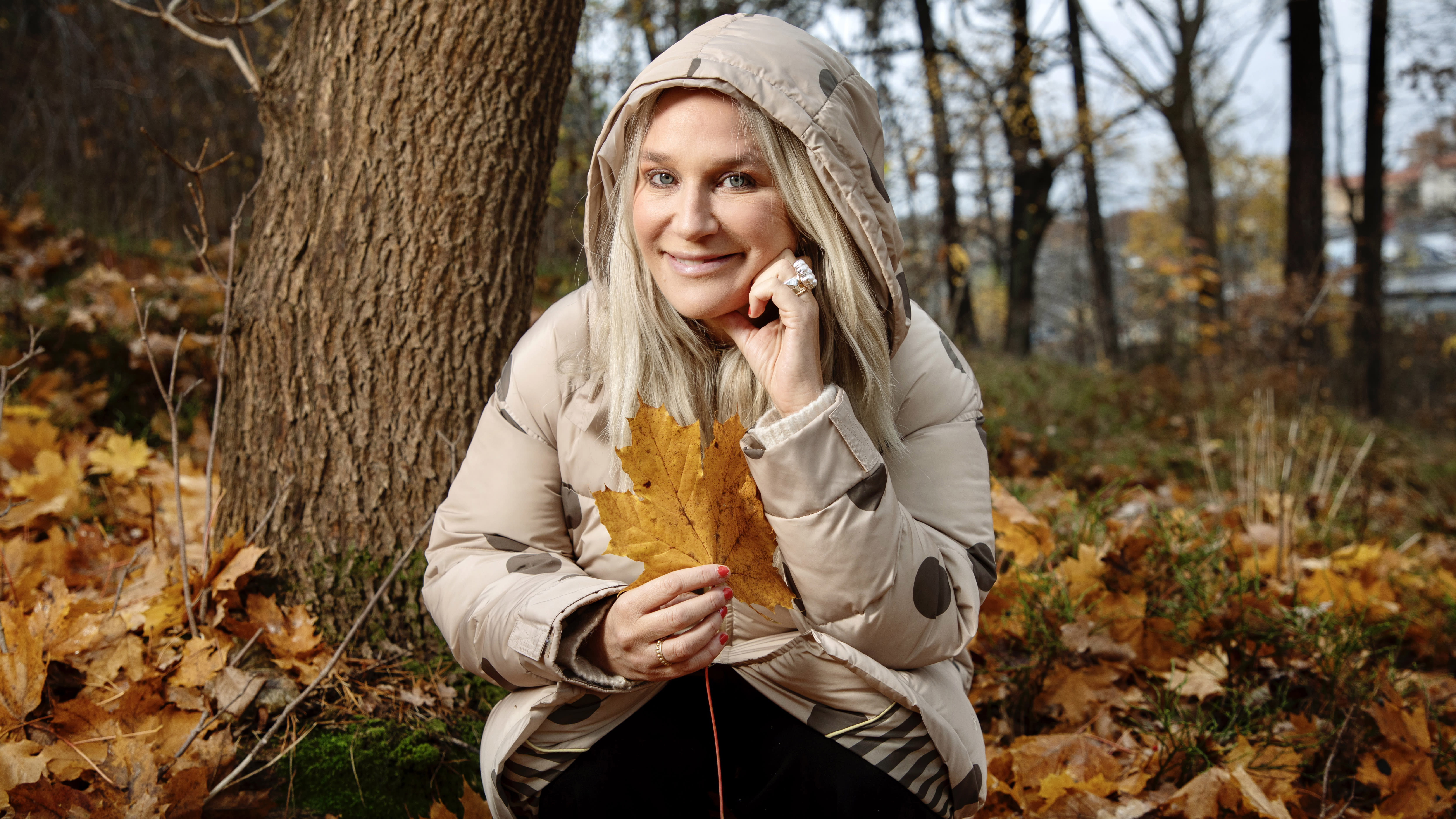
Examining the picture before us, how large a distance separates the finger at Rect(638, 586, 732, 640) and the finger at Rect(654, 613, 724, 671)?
0.03 feet

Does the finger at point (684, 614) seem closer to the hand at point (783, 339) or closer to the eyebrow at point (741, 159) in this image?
the hand at point (783, 339)

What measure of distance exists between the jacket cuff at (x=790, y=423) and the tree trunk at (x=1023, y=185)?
346 inches

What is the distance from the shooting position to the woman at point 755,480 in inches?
49.9

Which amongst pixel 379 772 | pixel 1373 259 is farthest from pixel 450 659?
pixel 1373 259

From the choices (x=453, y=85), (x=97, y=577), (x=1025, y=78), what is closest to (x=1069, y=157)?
(x=1025, y=78)

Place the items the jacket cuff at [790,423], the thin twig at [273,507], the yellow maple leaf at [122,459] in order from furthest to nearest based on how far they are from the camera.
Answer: the yellow maple leaf at [122,459], the thin twig at [273,507], the jacket cuff at [790,423]

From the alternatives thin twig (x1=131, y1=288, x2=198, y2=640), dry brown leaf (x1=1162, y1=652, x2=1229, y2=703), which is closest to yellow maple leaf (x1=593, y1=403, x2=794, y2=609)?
thin twig (x1=131, y1=288, x2=198, y2=640)

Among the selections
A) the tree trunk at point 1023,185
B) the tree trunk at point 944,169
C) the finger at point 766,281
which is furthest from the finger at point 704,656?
the tree trunk at point 1023,185

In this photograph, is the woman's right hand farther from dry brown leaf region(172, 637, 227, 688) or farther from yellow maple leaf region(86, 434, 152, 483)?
yellow maple leaf region(86, 434, 152, 483)

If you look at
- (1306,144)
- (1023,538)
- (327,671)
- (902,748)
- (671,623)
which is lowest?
(1023,538)

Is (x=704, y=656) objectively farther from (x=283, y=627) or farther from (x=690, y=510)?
(x=283, y=627)

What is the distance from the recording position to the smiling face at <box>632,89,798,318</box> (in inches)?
53.1

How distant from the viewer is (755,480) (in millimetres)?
1266

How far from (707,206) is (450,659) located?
1236 millimetres
